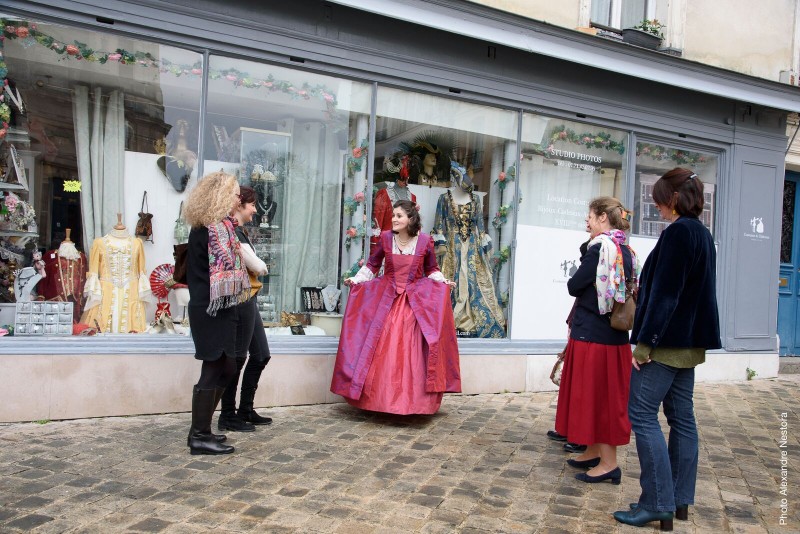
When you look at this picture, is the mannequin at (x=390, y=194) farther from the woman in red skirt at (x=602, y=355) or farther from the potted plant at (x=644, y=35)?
the potted plant at (x=644, y=35)

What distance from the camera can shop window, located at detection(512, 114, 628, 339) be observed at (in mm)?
7434

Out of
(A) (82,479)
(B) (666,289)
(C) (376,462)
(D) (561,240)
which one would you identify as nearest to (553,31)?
(D) (561,240)

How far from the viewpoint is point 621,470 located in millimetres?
4594

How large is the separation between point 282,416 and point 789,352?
748cm

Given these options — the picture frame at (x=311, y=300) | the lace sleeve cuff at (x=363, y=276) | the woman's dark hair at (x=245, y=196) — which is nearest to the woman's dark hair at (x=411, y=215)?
the lace sleeve cuff at (x=363, y=276)

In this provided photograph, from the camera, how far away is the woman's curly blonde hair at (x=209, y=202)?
432cm

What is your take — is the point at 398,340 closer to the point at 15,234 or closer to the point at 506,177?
the point at 506,177

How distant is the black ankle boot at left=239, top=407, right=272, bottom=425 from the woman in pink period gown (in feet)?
2.05

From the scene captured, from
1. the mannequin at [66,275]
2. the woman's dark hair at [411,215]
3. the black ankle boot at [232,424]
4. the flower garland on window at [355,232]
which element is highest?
the woman's dark hair at [411,215]

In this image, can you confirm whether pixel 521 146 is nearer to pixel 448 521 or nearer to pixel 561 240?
pixel 561 240

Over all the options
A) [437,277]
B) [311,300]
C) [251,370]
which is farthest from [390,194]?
[251,370]

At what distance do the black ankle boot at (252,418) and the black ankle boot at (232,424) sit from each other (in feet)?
0.28

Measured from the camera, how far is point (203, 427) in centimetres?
448

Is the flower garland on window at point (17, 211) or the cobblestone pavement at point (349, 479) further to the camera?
the flower garland on window at point (17, 211)
